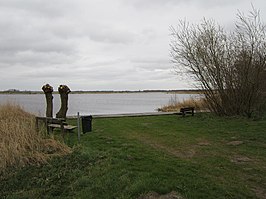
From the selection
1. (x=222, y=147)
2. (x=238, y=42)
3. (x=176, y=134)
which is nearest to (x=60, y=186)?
(x=222, y=147)

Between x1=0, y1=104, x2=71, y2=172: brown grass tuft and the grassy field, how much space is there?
0.37 metres

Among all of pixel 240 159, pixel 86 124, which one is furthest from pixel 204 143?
pixel 86 124

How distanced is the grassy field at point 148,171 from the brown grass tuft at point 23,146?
0.37m

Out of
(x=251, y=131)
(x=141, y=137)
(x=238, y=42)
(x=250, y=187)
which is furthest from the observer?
(x=238, y=42)

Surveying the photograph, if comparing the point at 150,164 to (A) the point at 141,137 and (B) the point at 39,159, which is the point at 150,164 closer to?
(B) the point at 39,159

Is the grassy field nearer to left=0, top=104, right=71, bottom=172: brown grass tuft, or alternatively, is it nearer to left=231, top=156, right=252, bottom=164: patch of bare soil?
left=231, top=156, right=252, bottom=164: patch of bare soil

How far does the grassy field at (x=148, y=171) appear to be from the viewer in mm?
4738

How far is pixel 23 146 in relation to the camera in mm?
7270

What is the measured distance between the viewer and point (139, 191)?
4.61 m

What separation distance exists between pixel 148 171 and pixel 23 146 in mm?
3504

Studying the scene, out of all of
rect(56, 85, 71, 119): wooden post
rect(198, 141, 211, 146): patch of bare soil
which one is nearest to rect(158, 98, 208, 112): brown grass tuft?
rect(56, 85, 71, 119): wooden post

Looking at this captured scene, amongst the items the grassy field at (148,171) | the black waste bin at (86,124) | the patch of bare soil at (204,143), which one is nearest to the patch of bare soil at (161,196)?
the grassy field at (148,171)

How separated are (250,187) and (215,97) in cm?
1220

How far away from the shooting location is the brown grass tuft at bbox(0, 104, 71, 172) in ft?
22.4
